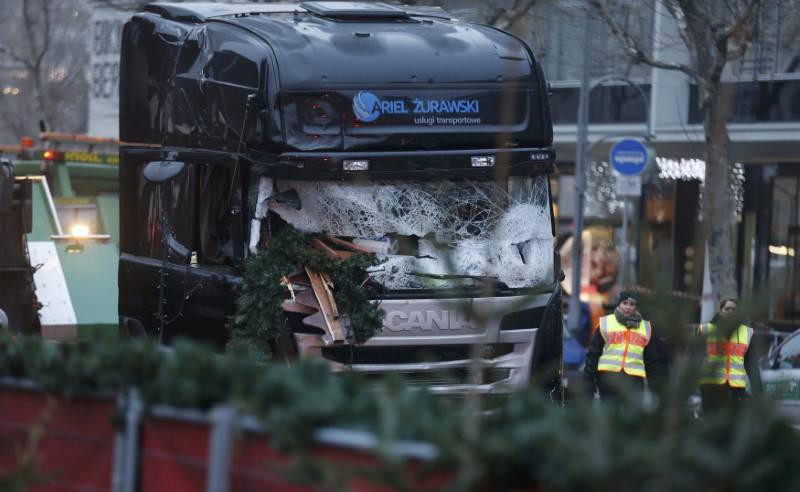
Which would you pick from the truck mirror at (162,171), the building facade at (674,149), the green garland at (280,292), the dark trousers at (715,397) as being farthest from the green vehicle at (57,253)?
the dark trousers at (715,397)

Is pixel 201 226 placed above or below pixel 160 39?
below

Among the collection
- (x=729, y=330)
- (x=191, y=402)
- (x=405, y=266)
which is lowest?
(x=405, y=266)

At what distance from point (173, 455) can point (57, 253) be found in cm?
990

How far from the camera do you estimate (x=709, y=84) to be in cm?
1605

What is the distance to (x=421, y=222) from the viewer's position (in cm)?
949

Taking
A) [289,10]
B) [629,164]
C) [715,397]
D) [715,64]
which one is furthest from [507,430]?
[629,164]

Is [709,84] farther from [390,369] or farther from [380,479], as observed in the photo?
[380,479]

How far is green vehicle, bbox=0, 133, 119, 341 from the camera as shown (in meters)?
12.7

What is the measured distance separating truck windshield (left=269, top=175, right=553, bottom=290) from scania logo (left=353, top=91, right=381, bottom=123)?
1.49ft

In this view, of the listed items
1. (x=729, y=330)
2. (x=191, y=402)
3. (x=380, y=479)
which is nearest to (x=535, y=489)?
(x=380, y=479)

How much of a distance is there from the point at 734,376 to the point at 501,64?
313 centimetres

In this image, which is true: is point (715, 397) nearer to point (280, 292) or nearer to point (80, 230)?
point (280, 292)

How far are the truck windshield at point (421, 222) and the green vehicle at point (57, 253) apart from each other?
122 inches

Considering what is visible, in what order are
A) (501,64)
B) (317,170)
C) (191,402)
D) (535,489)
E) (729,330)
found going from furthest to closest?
(501,64) < (317,170) < (191,402) < (729,330) < (535,489)
